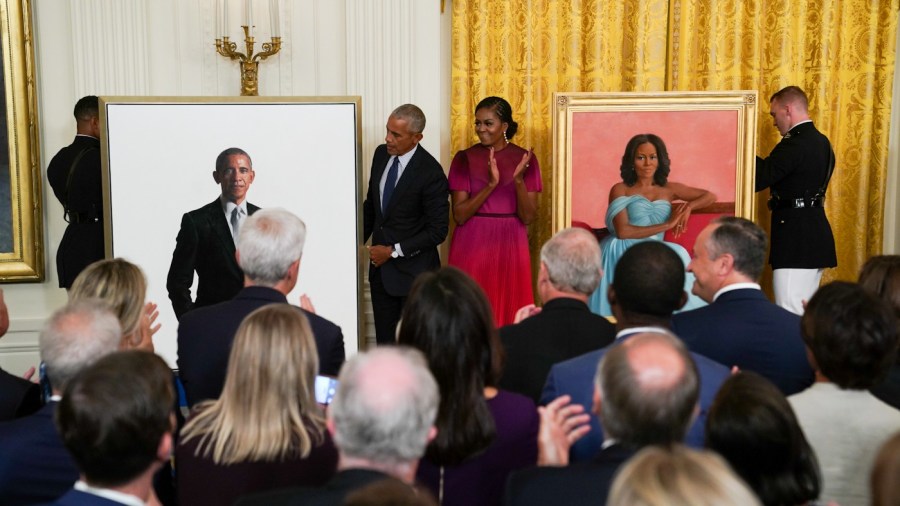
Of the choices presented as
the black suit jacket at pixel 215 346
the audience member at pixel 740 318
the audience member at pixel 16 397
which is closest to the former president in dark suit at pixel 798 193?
the audience member at pixel 740 318

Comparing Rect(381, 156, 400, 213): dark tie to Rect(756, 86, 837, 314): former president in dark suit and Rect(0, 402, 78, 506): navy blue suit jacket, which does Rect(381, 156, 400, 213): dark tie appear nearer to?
Rect(756, 86, 837, 314): former president in dark suit

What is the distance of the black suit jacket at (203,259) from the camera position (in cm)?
646

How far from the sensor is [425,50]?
24.2ft

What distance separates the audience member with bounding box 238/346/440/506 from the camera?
7.14 ft

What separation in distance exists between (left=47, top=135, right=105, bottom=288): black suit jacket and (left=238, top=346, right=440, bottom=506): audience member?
194 inches

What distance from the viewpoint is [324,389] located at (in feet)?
10.4

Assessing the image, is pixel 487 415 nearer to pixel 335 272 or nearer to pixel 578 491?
pixel 578 491

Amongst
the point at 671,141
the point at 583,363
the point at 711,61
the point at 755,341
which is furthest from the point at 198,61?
the point at 583,363

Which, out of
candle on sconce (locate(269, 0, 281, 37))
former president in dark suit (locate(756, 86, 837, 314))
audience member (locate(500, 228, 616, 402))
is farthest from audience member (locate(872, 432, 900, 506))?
candle on sconce (locate(269, 0, 281, 37))

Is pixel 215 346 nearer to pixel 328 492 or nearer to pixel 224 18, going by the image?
pixel 328 492

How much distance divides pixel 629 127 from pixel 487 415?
4422mm

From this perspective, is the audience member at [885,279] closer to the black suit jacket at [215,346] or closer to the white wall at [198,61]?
the black suit jacket at [215,346]

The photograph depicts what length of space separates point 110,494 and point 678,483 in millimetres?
1364

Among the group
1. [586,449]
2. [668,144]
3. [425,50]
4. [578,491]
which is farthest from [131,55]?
[578,491]
